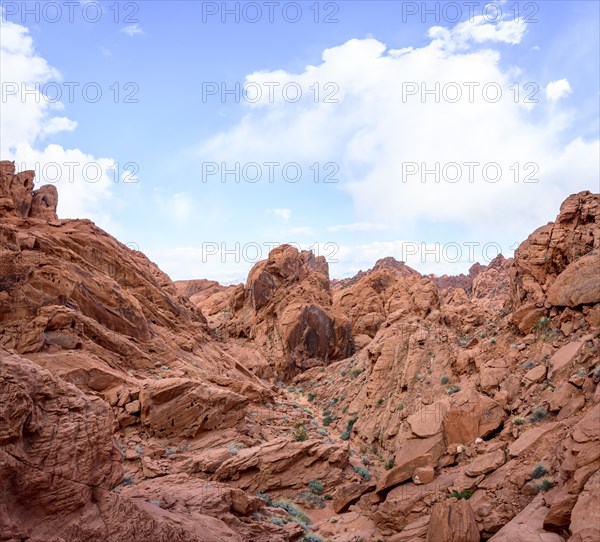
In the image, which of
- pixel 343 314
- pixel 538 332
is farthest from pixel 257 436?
pixel 343 314

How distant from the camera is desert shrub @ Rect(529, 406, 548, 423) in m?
12.8

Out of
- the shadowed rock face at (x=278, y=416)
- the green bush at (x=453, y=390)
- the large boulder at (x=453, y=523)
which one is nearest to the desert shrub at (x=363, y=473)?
the shadowed rock face at (x=278, y=416)

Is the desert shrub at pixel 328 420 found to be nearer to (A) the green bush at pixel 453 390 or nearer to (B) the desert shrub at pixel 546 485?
(A) the green bush at pixel 453 390

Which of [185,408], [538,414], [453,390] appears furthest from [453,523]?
[185,408]

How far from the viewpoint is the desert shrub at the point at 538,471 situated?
10719mm

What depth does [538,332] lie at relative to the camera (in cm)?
1648

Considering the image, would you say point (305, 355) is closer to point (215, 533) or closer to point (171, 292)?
point (171, 292)

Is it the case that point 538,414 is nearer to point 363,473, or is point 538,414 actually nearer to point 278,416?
point 363,473

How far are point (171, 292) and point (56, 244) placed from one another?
37.1 feet

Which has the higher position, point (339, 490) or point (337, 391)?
point (337, 391)

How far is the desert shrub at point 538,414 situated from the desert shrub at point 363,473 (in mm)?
6491

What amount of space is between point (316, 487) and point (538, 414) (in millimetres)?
7550

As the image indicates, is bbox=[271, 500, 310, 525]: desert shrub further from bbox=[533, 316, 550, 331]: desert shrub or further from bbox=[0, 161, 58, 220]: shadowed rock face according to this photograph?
bbox=[0, 161, 58, 220]: shadowed rock face

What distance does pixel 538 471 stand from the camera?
10.8 metres
